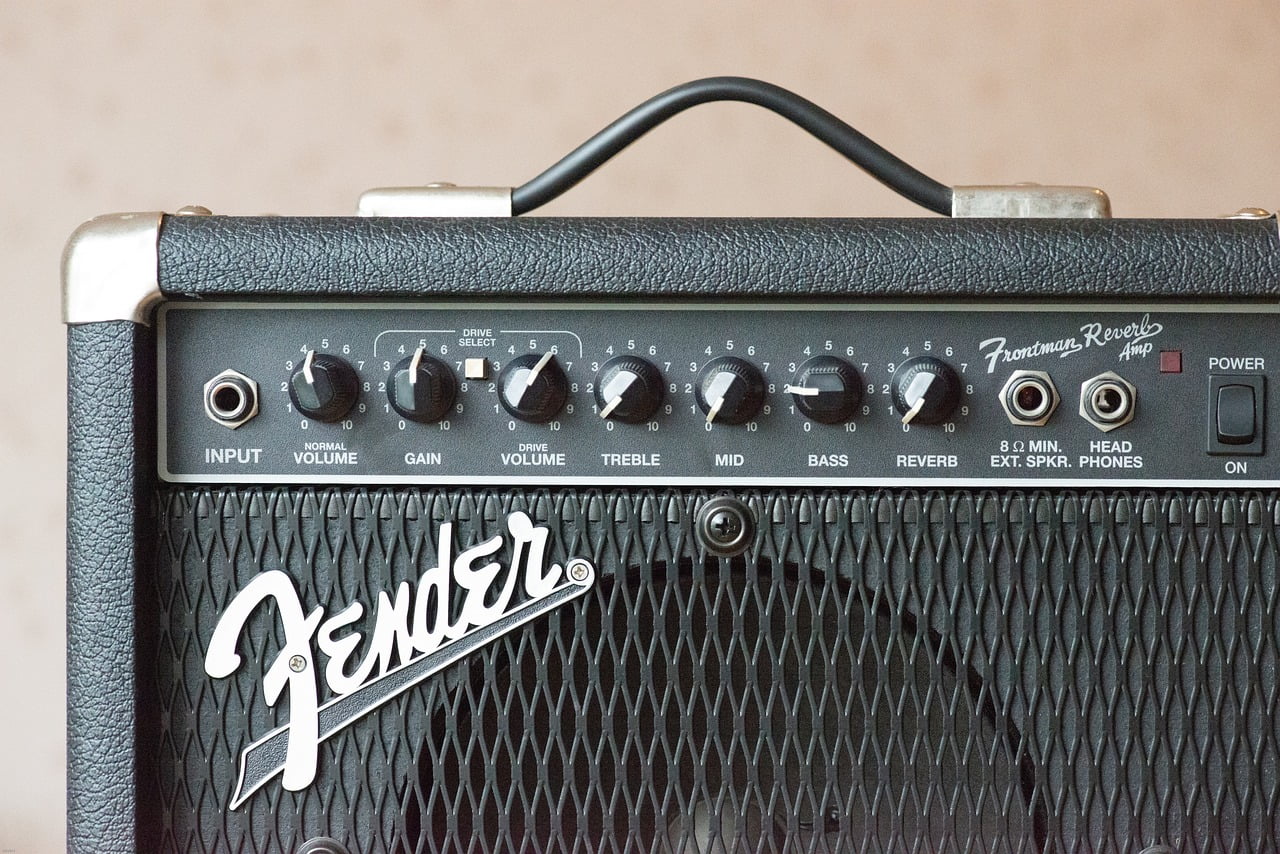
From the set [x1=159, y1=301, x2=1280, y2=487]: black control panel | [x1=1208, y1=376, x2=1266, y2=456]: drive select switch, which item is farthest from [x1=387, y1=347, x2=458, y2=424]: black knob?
[x1=1208, y1=376, x2=1266, y2=456]: drive select switch

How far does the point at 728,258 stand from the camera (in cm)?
48

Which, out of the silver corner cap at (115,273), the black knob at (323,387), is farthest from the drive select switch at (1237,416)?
the silver corner cap at (115,273)

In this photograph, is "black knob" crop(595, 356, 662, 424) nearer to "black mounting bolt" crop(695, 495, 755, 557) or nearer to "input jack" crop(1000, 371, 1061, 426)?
"black mounting bolt" crop(695, 495, 755, 557)

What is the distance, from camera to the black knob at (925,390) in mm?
476

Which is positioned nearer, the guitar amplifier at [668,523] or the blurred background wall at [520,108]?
the guitar amplifier at [668,523]

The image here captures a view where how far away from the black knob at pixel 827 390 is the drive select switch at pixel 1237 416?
0.18 metres

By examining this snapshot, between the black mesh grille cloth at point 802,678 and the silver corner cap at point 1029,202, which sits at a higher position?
the silver corner cap at point 1029,202

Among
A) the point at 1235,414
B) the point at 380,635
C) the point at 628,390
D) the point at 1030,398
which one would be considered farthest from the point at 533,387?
the point at 1235,414

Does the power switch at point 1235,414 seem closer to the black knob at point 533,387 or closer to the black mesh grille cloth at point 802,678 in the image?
the black mesh grille cloth at point 802,678

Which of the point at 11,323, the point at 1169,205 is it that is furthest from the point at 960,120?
the point at 11,323

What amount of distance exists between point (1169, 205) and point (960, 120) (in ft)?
0.70

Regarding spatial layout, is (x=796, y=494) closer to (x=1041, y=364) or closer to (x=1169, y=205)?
(x=1041, y=364)

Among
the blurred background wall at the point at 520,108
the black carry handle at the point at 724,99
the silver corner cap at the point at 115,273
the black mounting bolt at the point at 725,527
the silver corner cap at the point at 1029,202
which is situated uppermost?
the blurred background wall at the point at 520,108

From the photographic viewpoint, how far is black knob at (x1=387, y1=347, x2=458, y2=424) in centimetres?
48
